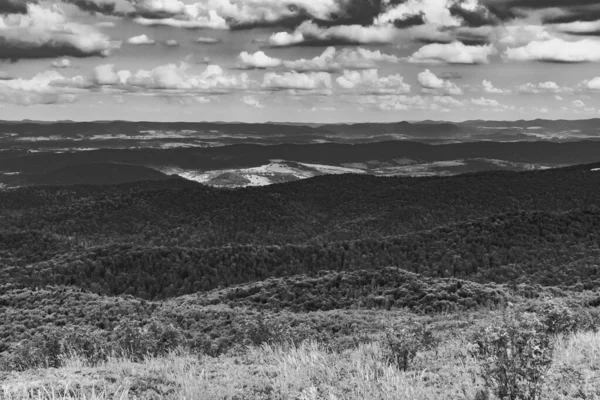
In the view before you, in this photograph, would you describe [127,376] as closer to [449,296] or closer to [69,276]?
[449,296]

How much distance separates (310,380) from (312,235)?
141494 millimetres

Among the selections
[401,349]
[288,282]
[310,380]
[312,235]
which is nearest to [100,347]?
[310,380]

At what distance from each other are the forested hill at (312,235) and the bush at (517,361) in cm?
5231

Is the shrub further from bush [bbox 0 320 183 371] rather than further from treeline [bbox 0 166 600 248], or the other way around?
treeline [bbox 0 166 600 248]

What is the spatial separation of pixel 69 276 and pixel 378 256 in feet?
183

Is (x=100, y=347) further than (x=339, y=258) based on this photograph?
No

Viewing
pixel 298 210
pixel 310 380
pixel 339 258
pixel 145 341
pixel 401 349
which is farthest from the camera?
pixel 298 210

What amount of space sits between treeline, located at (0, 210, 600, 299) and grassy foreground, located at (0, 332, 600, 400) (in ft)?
212

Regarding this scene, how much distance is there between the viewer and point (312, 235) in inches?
6093

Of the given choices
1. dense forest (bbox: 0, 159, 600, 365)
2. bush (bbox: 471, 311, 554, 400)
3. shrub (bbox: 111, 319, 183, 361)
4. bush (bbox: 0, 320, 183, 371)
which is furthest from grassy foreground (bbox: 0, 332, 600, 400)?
dense forest (bbox: 0, 159, 600, 365)

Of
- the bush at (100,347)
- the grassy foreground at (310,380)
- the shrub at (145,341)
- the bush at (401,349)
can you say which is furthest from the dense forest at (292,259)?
the grassy foreground at (310,380)

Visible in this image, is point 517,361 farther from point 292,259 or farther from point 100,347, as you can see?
point 292,259

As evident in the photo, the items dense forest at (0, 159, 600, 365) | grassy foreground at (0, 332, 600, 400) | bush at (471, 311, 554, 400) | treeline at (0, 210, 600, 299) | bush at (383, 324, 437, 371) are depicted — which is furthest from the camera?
treeline at (0, 210, 600, 299)

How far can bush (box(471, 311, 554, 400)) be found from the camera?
10062mm
